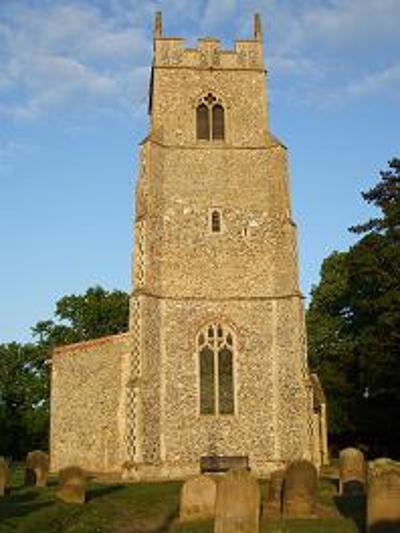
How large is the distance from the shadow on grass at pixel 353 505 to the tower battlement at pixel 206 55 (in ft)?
63.5

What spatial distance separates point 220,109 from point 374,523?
22.0 meters

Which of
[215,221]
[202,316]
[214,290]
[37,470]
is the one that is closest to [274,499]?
[37,470]

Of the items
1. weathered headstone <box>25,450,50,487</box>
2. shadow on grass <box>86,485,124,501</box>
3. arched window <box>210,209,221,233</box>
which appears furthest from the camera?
arched window <box>210,209,221,233</box>

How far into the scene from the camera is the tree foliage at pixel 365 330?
91.5 ft

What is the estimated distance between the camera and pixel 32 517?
14.0 m

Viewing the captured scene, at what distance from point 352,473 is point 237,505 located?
718 centimetres

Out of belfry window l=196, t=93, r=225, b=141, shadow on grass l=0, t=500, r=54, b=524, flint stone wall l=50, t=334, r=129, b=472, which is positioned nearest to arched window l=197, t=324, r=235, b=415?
flint stone wall l=50, t=334, r=129, b=472

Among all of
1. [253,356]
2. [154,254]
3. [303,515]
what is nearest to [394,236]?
[253,356]

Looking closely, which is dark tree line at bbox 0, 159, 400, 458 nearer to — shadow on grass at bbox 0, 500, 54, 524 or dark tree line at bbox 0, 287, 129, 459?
dark tree line at bbox 0, 287, 129, 459

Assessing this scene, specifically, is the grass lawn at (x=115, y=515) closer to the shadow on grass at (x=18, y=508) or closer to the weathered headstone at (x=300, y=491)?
the shadow on grass at (x=18, y=508)

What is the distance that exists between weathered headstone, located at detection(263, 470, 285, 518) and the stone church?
6.91m

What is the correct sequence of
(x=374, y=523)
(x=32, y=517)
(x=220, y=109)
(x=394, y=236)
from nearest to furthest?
(x=374, y=523) → (x=32, y=517) → (x=394, y=236) → (x=220, y=109)

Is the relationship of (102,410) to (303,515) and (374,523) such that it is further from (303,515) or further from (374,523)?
(374,523)

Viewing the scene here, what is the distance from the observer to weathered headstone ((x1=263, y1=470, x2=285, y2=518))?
15144mm
